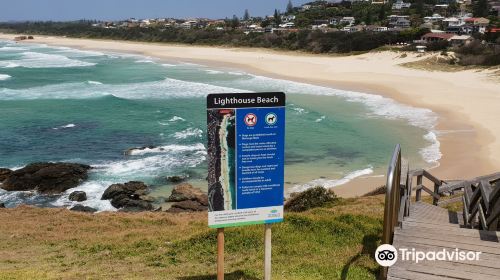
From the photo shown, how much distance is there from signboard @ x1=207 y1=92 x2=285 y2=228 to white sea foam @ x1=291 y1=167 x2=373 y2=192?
12681 mm

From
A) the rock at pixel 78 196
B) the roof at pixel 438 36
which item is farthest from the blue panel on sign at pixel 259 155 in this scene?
the roof at pixel 438 36

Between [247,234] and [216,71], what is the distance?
54029 millimetres

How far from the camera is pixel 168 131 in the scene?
30.1 metres

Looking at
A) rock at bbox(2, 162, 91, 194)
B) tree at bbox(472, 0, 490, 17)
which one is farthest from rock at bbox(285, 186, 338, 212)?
tree at bbox(472, 0, 490, 17)

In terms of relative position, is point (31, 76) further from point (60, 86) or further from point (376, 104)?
point (376, 104)

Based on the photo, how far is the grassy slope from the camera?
693cm

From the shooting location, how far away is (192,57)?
8388 cm

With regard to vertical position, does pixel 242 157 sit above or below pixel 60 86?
above

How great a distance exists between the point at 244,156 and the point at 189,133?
2413 cm

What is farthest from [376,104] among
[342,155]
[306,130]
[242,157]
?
[242,157]

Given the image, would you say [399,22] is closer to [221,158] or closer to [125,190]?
[125,190]

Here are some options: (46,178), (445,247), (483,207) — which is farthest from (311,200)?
(46,178)

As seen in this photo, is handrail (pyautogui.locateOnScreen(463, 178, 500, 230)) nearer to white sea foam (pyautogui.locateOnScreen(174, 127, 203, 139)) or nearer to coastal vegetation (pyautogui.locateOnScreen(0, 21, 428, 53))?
white sea foam (pyautogui.locateOnScreen(174, 127, 203, 139))

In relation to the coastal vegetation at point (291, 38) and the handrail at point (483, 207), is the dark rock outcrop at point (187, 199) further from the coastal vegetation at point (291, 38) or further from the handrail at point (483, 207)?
the coastal vegetation at point (291, 38)
